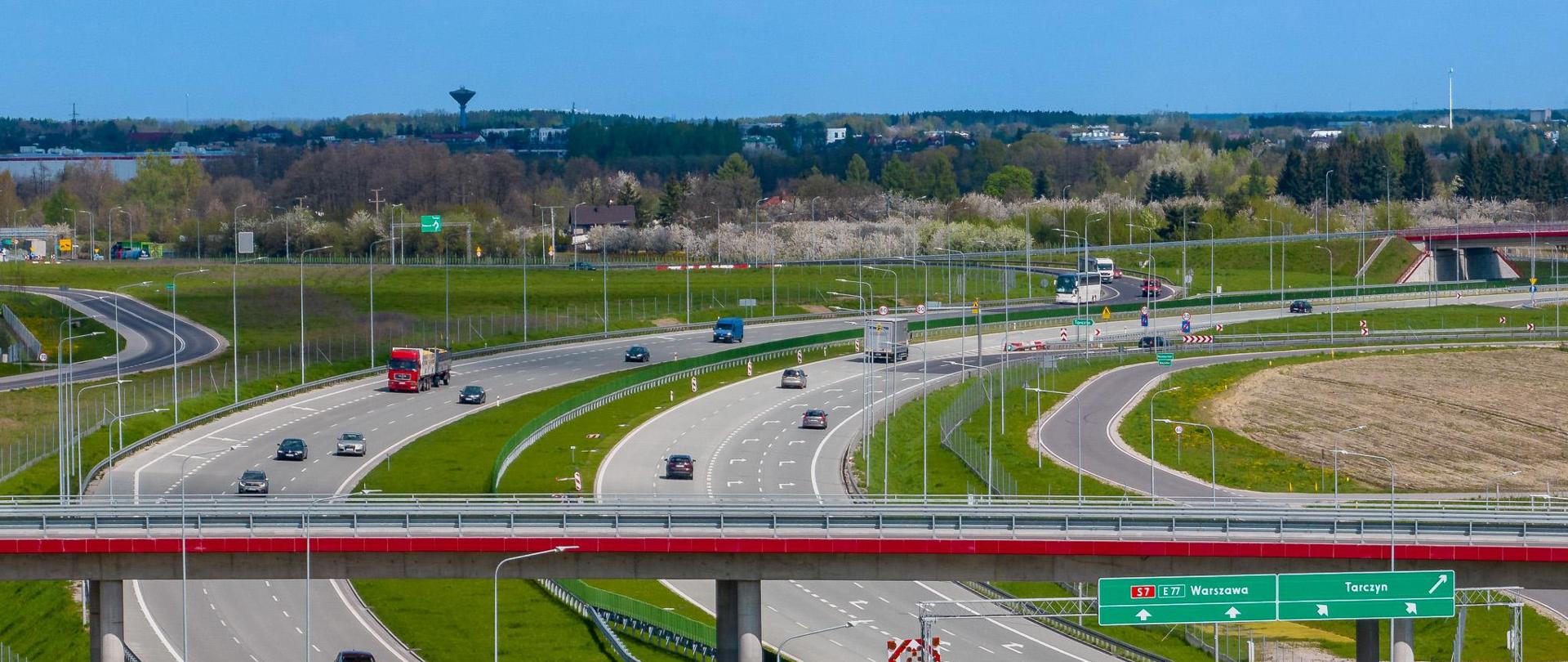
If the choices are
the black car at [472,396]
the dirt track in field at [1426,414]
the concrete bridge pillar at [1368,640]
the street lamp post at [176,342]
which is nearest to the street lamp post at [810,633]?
the concrete bridge pillar at [1368,640]

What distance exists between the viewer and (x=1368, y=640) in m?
57.5

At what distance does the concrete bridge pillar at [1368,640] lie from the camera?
57.3m

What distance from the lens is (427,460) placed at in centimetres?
10200

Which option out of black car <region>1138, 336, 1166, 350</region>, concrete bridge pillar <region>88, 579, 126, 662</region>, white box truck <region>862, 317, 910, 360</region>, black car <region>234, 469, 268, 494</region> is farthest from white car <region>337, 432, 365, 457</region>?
black car <region>1138, 336, 1166, 350</region>

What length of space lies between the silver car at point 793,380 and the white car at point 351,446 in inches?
1387

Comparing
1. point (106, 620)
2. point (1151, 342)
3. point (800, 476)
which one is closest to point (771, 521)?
point (106, 620)

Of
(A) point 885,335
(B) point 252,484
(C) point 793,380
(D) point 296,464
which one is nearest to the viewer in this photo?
(B) point 252,484

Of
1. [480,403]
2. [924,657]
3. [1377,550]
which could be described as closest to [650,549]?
[924,657]

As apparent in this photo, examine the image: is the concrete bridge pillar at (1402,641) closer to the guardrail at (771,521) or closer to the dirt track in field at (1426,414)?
the guardrail at (771,521)

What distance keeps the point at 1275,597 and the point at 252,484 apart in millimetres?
49953

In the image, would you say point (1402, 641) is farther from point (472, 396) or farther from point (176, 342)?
point (176, 342)

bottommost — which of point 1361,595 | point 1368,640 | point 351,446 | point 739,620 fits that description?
point 1368,640

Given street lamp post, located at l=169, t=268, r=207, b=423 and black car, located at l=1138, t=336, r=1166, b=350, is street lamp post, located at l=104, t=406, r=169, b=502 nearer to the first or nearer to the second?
street lamp post, located at l=169, t=268, r=207, b=423

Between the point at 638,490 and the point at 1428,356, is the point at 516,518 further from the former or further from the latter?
the point at 1428,356
